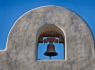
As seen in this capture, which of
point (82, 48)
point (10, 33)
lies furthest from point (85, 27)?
point (10, 33)

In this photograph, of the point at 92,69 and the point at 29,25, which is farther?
the point at 29,25

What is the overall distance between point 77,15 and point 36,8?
1108mm

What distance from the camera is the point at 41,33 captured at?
6.47 metres

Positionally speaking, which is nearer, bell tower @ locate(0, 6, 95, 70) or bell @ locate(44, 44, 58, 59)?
bell tower @ locate(0, 6, 95, 70)

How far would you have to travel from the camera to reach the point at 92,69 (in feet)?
18.7

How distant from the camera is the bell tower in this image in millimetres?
5734

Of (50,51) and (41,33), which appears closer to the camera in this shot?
(41,33)

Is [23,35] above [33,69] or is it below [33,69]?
above

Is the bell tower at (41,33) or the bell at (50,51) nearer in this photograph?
the bell tower at (41,33)

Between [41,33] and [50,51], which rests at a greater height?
[41,33]

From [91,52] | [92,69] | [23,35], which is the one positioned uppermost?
[23,35]

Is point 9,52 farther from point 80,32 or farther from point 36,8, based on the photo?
point 80,32

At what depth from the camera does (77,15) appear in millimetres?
6223

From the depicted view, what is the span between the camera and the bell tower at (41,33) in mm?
5734
